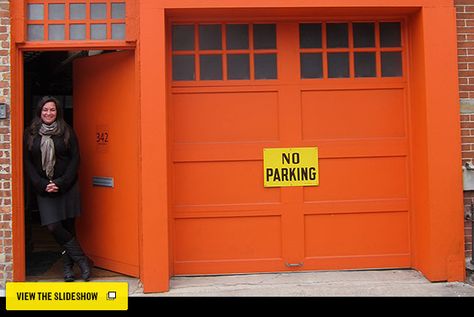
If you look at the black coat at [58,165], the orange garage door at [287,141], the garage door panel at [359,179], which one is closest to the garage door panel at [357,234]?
the orange garage door at [287,141]

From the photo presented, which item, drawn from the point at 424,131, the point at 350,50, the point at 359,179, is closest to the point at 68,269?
the point at 359,179

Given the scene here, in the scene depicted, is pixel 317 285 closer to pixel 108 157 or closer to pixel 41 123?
pixel 108 157

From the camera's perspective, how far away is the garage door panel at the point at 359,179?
17.6 feet

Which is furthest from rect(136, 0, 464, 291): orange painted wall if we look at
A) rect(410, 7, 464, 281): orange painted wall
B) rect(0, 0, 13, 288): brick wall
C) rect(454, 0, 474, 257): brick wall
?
rect(0, 0, 13, 288): brick wall

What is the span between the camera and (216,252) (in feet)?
17.5

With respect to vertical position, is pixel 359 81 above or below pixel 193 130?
above

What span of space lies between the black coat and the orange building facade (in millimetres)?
130

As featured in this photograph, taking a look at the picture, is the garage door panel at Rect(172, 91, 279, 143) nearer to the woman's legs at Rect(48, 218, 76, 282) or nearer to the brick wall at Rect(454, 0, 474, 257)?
the woman's legs at Rect(48, 218, 76, 282)

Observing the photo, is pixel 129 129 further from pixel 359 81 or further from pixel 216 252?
pixel 359 81

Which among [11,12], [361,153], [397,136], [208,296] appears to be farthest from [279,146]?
[11,12]

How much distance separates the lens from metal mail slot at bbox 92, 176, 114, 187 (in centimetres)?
555

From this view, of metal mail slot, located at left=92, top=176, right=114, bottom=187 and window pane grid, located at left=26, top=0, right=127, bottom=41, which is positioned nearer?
window pane grid, located at left=26, top=0, right=127, bottom=41

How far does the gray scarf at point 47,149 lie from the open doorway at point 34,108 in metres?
1.14

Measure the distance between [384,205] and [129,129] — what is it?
2.84 metres
